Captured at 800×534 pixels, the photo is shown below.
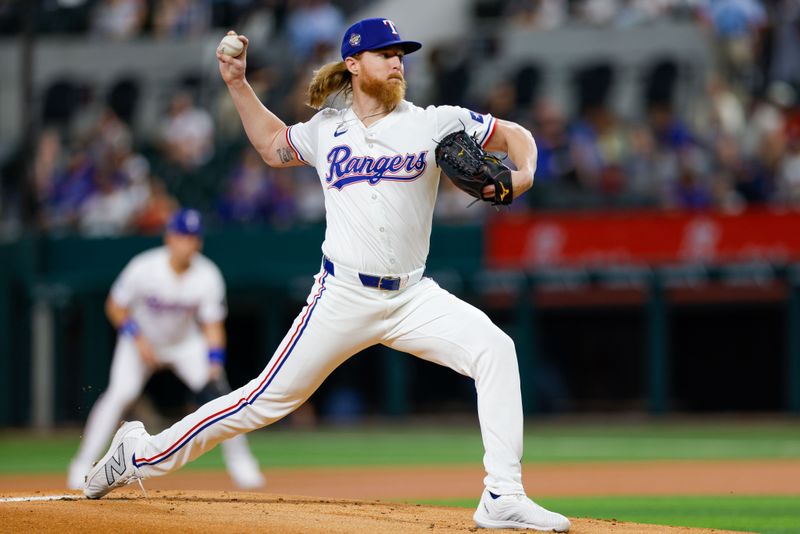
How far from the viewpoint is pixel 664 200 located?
54.1ft

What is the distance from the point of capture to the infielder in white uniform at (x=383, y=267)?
5.98 meters

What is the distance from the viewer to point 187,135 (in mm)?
19141

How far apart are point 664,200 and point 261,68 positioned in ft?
19.8

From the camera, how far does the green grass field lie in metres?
8.83

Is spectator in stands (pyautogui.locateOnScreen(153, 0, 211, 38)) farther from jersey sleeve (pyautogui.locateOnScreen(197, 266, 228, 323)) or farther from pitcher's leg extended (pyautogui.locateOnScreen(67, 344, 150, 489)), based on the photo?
pitcher's leg extended (pyautogui.locateOnScreen(67, 344, 150, 489))

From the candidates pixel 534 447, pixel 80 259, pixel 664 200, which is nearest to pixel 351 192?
pixel 534 447

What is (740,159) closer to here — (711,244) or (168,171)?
(711,244)

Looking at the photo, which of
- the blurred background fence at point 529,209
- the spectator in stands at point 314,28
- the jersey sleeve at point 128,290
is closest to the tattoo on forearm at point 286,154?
the jersey sleeve at point 128,290

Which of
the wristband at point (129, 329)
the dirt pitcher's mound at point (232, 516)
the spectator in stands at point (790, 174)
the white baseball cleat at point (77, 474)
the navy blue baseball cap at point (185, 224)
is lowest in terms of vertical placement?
the white baseball cleat at point (77, 474)

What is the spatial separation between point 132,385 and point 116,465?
13.4 feet

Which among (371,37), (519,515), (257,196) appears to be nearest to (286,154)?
(371,37)

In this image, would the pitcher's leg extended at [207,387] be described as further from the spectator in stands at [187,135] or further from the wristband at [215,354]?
the spectator in stands at [187,135]

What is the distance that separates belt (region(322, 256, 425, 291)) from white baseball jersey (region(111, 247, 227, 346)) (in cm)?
458

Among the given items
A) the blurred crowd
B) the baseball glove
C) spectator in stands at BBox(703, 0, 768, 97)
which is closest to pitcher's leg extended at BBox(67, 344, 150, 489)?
the baseball glove
